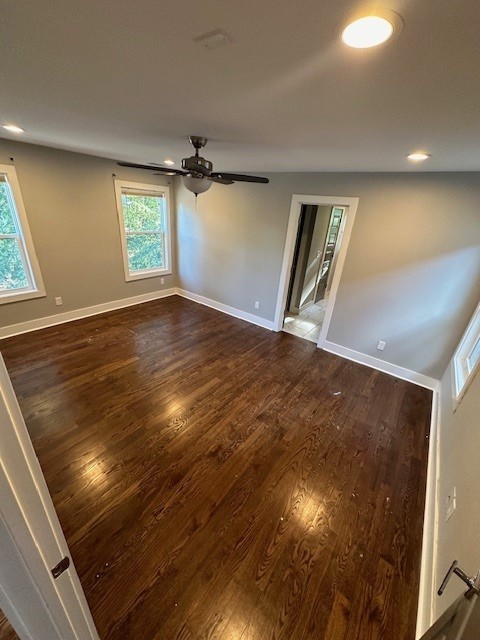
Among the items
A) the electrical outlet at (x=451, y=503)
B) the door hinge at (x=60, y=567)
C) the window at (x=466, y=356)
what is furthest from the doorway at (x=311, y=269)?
the door hinge at (x=60, y=567)

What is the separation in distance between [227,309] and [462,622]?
4.22m

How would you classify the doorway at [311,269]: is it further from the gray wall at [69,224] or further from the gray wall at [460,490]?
the gray wall at [69,224]

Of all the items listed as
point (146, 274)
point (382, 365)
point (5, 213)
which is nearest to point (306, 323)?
point (382, 365)

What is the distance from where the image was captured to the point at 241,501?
5.50 ft

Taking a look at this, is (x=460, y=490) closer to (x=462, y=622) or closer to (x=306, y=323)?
(x=462, y=622)

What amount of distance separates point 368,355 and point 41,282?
15.0 ft

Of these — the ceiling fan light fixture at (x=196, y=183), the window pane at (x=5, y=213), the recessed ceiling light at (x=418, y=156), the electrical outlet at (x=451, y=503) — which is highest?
the recessed ceiling light at (x=418, y=156)

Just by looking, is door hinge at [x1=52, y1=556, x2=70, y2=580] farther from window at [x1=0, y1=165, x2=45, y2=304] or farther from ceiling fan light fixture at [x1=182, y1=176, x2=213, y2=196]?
window at [x1=0, y1=165, x2=45, y2=304]

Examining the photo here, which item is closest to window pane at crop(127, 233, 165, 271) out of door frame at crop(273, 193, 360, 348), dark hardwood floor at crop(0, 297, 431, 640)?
dark hardwood floor at crop(0, 297, 431, 640)

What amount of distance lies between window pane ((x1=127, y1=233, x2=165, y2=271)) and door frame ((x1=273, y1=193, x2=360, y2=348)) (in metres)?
2.54

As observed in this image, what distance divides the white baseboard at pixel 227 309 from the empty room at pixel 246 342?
0.33 feet

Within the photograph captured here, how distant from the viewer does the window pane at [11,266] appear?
3070mm

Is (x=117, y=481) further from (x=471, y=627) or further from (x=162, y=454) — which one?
(x=471, y=627)

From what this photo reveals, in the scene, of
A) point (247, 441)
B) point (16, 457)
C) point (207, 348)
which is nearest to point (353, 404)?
point (247, 441)
